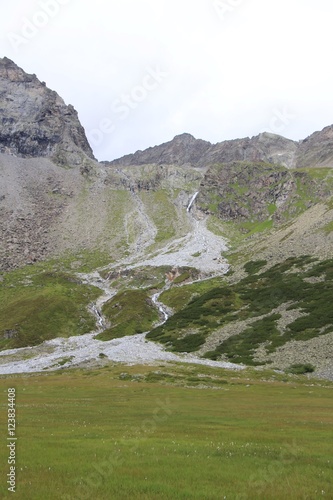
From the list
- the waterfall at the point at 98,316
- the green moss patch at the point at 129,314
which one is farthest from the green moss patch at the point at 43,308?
the green moss patch at the point at 129,314

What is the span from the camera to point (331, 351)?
65.7 meters

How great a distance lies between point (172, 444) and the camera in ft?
66.4

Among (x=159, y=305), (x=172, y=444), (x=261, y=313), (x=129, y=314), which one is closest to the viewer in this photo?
(x=172, y=444)

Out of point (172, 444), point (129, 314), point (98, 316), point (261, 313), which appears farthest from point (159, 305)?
point (172, 444)

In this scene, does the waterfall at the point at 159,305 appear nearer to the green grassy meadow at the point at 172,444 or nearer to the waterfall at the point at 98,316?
the waterfall at the point at 98,316

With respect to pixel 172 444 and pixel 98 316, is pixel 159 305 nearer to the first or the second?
pixel 98 316

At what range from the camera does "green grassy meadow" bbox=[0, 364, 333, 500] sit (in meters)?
13.4

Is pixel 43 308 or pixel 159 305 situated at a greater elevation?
pixel 43 308

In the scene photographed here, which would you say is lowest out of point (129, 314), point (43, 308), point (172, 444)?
point (129, 314)

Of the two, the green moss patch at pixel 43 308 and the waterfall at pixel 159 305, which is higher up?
the green moss patch at pixel 43 308

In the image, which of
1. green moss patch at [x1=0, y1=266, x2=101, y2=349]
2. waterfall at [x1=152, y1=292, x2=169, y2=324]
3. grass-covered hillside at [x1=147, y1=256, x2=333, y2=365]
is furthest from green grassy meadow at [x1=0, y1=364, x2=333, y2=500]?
waterfall at [x1=152, y1=292, x2=169, y2=324]

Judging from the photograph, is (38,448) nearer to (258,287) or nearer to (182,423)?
(182,423)

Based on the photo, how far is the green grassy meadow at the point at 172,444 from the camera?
A: 1337 centimetres

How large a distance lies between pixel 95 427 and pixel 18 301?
118098mm
